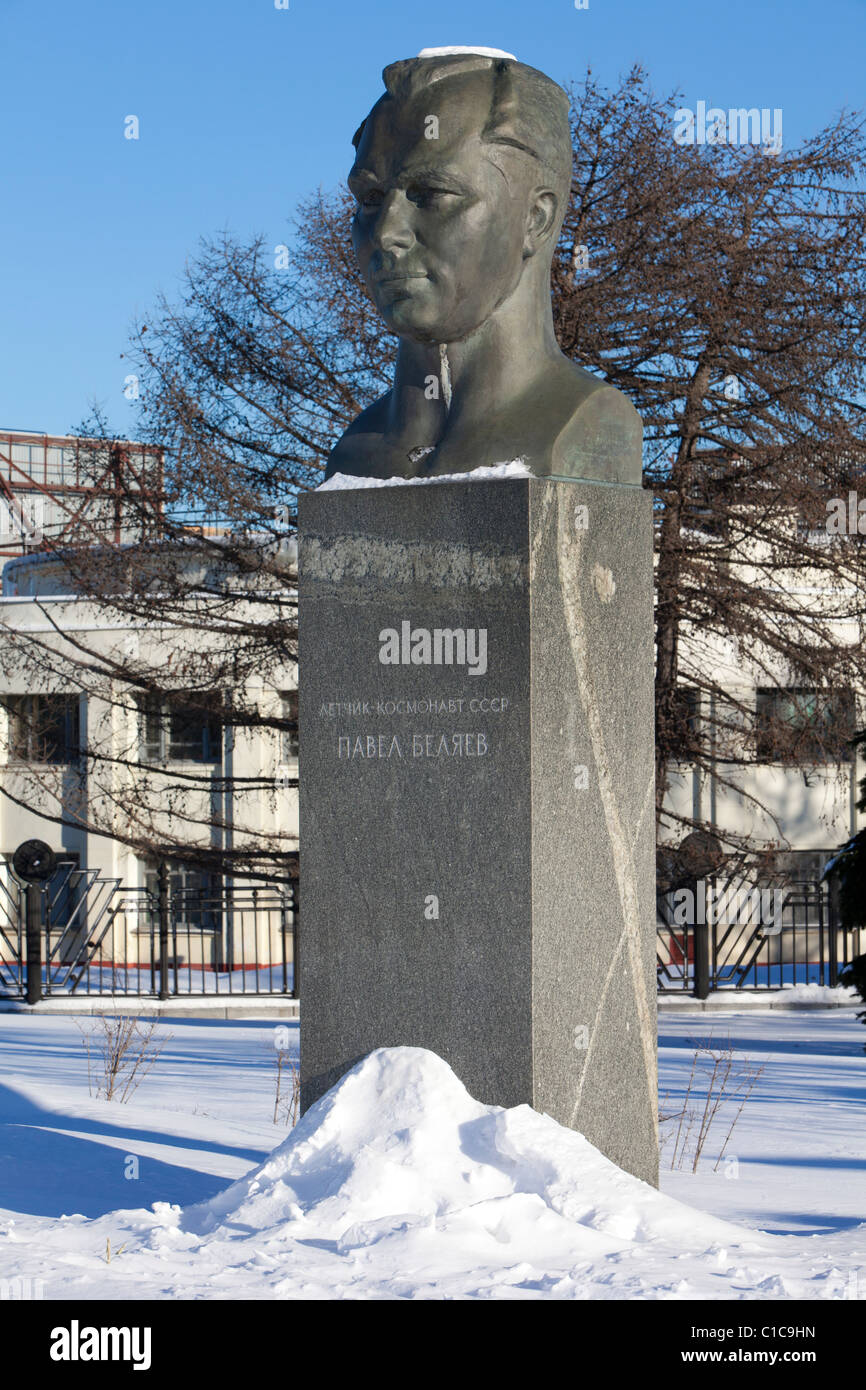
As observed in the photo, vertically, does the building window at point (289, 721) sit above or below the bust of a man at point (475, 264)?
below

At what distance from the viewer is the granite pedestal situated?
612cm

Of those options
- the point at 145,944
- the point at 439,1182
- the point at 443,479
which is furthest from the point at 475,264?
the point at 145,944

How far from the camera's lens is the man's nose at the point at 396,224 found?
258 inches

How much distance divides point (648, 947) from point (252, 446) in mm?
10937

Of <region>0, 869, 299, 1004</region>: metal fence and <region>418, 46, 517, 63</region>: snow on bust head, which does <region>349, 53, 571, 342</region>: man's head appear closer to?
A: <region>418, 46, 517, 63</region>: snow on bust head

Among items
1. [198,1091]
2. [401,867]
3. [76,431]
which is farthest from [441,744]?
[76,431]

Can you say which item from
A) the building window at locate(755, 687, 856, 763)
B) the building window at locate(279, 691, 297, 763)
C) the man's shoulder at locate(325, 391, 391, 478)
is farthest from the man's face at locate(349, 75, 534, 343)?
the building window at locate(755, 687, 856, 763)

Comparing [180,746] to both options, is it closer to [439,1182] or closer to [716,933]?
[716,933]

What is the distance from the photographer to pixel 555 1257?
4.90 m

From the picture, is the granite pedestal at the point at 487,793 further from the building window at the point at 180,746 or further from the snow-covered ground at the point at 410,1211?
the building window at the point at 180,746

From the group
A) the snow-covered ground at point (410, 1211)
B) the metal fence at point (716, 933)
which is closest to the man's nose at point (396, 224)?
the snow-covered ground at point (410, 1211)

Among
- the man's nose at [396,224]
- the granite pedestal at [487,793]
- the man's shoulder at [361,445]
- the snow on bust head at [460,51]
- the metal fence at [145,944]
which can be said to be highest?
the snow on bust head at [460,51]

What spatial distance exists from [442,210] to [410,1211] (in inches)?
147

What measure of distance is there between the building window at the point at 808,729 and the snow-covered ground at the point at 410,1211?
29.4 ft
